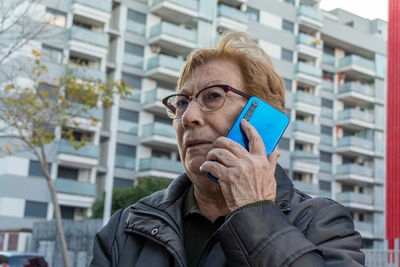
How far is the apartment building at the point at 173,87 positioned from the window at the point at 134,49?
0.08 m

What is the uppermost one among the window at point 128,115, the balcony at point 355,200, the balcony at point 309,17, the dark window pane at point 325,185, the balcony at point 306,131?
the balcony at point 309,17

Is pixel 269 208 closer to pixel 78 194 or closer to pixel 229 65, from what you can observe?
pixel 229 65

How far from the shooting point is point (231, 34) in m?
2.37

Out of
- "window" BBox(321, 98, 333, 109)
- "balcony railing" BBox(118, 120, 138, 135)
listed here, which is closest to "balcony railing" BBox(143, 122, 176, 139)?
"balcony railing" BBox(118, 120, 138, 135)

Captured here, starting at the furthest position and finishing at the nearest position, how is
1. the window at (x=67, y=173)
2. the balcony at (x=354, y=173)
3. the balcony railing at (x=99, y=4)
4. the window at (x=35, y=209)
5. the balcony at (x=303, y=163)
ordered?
the balcony at (x=354, y=173), the balcony at (x=303, y=163), the balcony railing at (x=99, y=4), the window at (x=67, y=173), the window at (x=35, y=209)

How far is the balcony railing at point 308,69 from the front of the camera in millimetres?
44875

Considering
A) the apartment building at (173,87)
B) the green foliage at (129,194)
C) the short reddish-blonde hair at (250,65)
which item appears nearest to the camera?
the short reddish-blonde hair at (250,65)

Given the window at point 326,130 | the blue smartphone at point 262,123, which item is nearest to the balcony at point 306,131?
the window at point 326,130

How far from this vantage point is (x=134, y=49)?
38.3 m

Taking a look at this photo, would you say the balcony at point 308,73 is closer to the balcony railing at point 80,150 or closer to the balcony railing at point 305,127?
the balcony railing at point 305,127

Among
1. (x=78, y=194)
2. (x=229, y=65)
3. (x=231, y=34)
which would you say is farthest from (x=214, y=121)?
(x=78, y=194)

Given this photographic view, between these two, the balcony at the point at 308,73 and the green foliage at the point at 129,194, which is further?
the balcony at the point at 308,73

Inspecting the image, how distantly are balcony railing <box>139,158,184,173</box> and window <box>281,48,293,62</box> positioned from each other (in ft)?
45.8

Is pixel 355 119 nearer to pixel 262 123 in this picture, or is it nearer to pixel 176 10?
pixel 176 10
